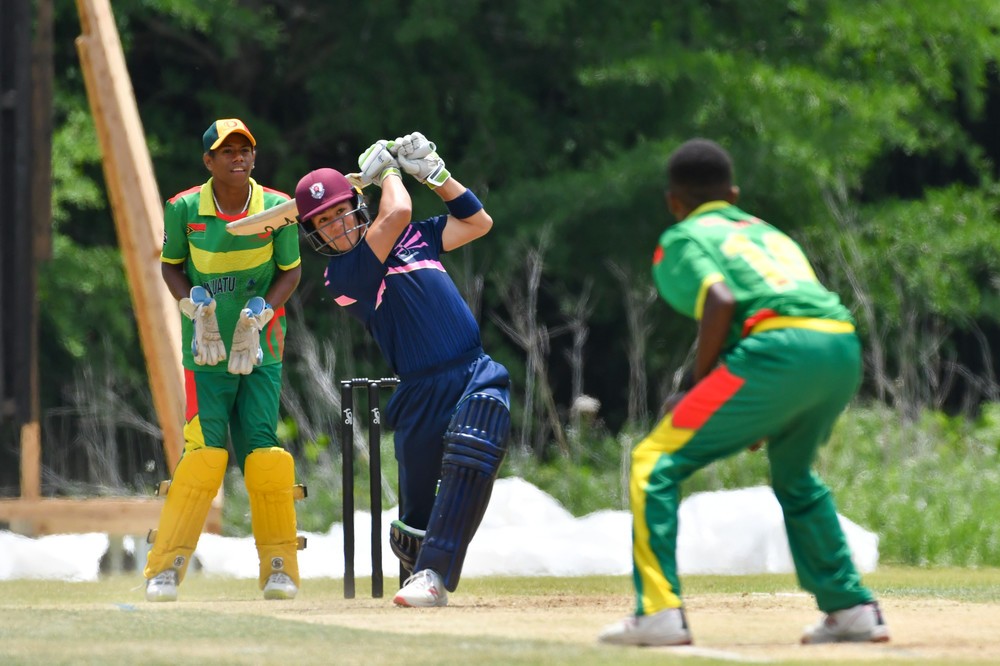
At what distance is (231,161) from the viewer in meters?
8.27

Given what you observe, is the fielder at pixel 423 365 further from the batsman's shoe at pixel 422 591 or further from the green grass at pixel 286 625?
the green grass at pixel 286 625

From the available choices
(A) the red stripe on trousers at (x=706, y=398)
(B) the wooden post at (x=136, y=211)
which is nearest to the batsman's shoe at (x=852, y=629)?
(A) the red stripe on trousers at (x=706, y=398)

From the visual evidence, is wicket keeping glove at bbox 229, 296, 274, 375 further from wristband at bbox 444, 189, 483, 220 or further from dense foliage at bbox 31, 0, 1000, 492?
dense foliage at bbox 31, 0, 1000, 492

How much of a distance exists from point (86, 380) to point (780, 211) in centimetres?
730

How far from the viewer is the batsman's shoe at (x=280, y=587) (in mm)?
8133

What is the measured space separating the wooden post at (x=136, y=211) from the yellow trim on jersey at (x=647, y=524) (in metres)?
6.07

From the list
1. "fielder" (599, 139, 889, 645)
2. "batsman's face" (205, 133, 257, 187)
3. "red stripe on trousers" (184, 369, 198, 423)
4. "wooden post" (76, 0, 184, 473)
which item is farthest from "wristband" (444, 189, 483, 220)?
"wooden post" (76, 0, 184, 473)

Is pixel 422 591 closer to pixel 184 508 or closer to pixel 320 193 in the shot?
pixel 184 508

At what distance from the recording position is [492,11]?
755 inches

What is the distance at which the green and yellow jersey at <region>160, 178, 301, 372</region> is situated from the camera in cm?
824

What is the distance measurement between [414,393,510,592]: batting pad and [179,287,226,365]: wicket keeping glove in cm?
145

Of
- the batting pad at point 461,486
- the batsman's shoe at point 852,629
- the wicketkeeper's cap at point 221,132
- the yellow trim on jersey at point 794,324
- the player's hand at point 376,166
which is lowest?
the batsman's shoe at point 852,629

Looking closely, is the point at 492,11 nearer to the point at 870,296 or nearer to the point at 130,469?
the point at 870,296

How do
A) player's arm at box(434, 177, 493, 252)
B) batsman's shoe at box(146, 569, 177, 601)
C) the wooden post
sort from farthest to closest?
the wooden post → batsman's shoe at box(146, 569, 177, 601) → player's arm at box(434, 177, 493, 252)
